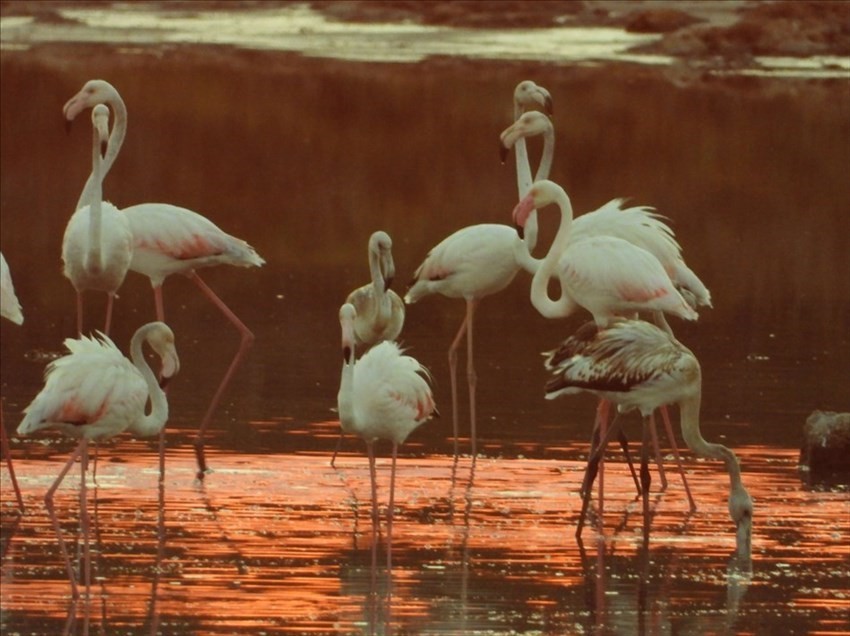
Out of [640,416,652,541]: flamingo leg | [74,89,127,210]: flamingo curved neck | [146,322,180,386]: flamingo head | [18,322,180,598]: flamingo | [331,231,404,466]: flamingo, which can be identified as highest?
[74,89,127,210]: flamingo curved neck

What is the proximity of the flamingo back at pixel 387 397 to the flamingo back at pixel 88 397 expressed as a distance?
2.81 ft

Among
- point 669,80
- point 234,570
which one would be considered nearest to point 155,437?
point 234,570

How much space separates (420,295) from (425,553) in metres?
3.00

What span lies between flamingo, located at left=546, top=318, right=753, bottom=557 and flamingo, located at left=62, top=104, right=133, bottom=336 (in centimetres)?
256

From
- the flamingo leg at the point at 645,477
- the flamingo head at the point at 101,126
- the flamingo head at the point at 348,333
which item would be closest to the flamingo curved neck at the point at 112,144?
the flamingo head at the point at 101,126

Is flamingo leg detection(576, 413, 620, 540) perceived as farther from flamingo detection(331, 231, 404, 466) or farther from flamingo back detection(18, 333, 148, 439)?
flamingo back detection(18, 333, 148, 439)

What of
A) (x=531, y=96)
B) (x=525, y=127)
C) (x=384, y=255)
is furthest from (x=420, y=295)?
(x=384, y=255)

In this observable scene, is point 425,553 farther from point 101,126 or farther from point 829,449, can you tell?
point 101,126

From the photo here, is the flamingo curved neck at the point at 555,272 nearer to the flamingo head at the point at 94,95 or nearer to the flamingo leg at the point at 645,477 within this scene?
the flamingo leg at the point at 645,477

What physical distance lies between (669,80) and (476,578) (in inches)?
1219

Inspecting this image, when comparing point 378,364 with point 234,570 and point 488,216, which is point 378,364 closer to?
point 234,570

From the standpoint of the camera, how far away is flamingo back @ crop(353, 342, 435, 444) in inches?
345

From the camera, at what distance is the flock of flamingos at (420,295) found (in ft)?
28.1

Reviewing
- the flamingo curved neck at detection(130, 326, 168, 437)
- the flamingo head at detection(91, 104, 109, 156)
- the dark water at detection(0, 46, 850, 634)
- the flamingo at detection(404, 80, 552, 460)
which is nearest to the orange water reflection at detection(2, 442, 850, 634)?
the dark water at detection(0, 46, 850, 634)
